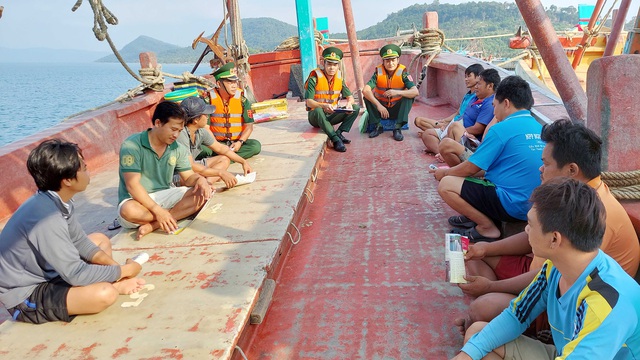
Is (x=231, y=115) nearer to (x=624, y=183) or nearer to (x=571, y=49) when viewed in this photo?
(x=624, y=183)

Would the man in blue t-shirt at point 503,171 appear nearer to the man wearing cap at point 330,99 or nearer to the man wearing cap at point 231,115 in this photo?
the man wearing cap at point 231,115

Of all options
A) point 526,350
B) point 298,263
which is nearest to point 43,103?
point 298,263

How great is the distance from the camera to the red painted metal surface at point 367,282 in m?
Result: 2.18

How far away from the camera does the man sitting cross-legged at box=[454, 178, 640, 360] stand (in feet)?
4.35

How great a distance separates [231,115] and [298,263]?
87.0 inches

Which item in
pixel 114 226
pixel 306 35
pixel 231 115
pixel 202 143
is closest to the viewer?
pixel 114 226

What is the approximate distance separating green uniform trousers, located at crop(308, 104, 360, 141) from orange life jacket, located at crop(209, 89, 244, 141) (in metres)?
1.05

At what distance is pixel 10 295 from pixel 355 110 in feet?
13.8

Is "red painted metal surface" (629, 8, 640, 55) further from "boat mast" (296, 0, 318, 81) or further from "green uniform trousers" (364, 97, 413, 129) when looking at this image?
"boat mast" (296, 0, 318, 81)

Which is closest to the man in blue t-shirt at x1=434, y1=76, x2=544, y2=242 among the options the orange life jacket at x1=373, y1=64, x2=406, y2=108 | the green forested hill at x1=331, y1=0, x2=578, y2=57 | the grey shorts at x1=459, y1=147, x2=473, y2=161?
the grey shorts at x1=459, y1=147, x2=473, y2=161

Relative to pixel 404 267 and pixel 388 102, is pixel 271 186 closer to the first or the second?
pixel 404 267

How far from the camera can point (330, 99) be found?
19.1 ft

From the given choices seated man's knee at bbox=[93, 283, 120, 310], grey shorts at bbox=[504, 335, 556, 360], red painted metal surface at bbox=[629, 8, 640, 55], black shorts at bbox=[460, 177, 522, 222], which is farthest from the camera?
red painted metal surface at bbox=[629, 8, 640, 55]

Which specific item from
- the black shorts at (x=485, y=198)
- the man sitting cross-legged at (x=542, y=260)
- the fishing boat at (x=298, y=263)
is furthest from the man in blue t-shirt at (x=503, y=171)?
the man sitting cross-legged at (x=542, y=260)
